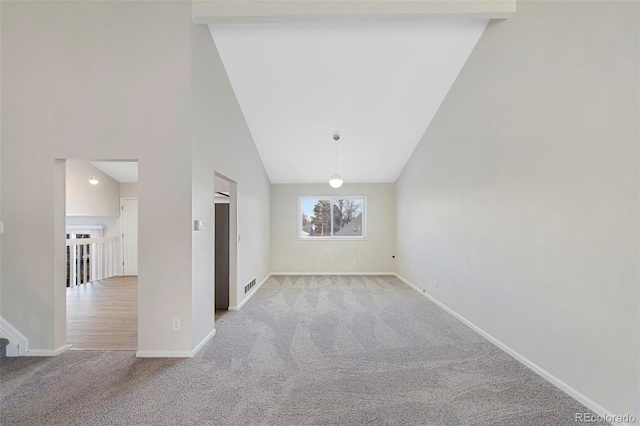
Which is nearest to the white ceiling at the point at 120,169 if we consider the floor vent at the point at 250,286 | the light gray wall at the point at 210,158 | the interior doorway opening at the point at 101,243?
the interior doorway opening at the point at 101,243

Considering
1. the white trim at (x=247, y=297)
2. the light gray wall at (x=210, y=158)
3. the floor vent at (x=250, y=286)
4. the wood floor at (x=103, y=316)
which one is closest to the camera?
the light gray wall at (x=210, y=158)

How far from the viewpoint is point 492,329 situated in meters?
3.27

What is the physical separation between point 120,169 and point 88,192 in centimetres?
86

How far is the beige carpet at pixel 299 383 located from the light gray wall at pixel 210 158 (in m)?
0.64

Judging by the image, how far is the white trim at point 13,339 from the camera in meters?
2.97

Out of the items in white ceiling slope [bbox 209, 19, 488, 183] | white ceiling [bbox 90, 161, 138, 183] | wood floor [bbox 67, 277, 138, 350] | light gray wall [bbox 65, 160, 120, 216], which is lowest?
wood floor [bbox 67, 277, 138, 350]

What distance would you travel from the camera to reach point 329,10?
9.94 feet

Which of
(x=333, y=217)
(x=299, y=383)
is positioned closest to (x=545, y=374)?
(x=299, y=383)

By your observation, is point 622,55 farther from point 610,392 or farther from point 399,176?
point 399,176

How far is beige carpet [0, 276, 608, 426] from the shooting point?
2.07 m

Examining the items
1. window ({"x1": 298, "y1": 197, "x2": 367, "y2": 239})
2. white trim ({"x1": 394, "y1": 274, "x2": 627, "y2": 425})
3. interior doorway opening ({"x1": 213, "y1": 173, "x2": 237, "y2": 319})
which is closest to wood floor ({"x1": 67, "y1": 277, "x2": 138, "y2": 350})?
interior doorway opening ({"x1": 213, "y1": 173, "x2": 237, "y2": 319})

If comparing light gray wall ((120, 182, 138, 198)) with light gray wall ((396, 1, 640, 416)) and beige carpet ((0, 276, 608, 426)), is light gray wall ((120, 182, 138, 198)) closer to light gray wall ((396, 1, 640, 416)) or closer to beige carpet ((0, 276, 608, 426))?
beige carpet ((0, 276, 608, 426))

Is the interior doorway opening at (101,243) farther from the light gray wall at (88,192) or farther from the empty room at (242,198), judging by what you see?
the empty room at (242,198)

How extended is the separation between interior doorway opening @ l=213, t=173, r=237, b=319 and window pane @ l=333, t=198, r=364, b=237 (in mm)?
3551
